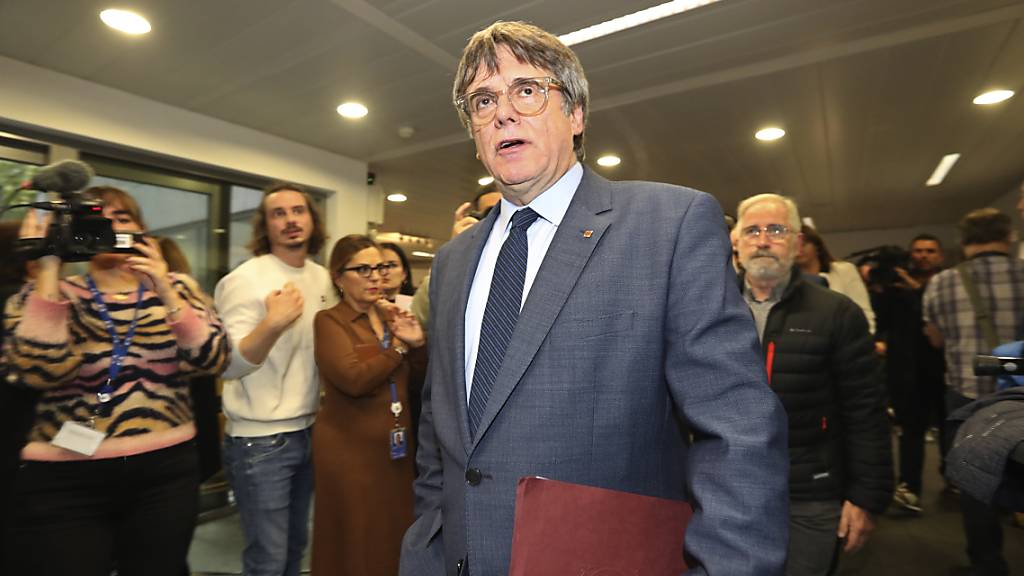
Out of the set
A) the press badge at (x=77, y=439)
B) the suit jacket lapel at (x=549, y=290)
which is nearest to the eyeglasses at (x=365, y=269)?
the press badge at (x=77, y=439)

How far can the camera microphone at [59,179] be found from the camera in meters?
1.55

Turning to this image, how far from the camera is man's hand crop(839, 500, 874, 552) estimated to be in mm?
1750

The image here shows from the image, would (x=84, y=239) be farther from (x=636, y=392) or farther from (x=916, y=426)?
(x=916, y=426)

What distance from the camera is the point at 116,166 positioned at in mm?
4117

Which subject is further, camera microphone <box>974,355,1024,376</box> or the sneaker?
the sneaker

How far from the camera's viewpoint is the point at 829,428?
1819 millimetres

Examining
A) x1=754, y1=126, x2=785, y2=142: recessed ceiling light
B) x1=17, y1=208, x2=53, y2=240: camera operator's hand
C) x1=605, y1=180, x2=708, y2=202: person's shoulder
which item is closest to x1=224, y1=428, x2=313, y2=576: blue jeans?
x1=17, y1=208, x2=53, y2=240: camera operator's hand

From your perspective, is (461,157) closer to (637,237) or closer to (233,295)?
(233,295)

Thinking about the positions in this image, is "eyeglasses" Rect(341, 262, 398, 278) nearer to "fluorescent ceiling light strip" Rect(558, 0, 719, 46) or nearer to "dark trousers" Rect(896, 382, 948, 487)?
"fluorescent ceiling light strip" Rect(558, 0, 719, 46)

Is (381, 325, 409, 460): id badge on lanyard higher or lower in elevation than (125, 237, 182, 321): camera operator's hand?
lower

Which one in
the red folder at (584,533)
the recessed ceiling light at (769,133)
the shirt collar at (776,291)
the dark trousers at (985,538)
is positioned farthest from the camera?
the recessed ceiling light at (769,133)

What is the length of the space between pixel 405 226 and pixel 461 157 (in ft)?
14.5

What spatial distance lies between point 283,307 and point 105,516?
841mm

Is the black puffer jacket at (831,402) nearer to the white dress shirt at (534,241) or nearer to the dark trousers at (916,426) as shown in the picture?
the white dress shirt at (534,241)
